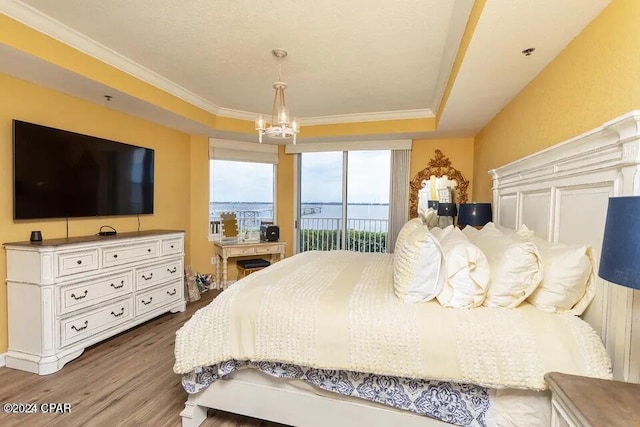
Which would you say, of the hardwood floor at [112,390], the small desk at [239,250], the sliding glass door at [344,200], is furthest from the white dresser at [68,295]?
the sliding glass door at [344,200]

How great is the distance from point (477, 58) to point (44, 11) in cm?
290

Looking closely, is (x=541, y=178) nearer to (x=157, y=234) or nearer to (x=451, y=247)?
(x=451, y=247)

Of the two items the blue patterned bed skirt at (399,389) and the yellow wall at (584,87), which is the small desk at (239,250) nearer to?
the blue patterned bed skirt at (399,389)

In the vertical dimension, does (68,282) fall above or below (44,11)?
below

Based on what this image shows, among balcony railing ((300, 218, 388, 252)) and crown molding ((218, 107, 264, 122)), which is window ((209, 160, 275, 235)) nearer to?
balcony railing ((300, 218, 388, 252))

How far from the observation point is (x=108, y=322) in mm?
2773

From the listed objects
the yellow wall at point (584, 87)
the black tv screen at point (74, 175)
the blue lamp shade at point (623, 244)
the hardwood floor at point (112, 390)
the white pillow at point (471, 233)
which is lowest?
the hardwood floor at point (112, 390)

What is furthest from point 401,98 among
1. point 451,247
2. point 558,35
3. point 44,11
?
point 44,11

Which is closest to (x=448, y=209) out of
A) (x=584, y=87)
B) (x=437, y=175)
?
(x=437, y=175)

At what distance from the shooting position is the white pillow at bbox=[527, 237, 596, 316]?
147cm

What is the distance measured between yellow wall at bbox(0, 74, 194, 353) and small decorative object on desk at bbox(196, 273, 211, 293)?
0.51 metres

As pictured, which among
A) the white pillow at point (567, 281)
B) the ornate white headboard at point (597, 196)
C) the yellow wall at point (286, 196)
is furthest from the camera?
the yellow wall at point (286, 196)

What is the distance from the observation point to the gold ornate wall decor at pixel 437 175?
171 inches

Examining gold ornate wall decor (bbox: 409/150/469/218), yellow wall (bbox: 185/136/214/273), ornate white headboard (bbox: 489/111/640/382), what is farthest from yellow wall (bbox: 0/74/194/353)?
ornate white headboard (bbox: 489/111/640/382)
